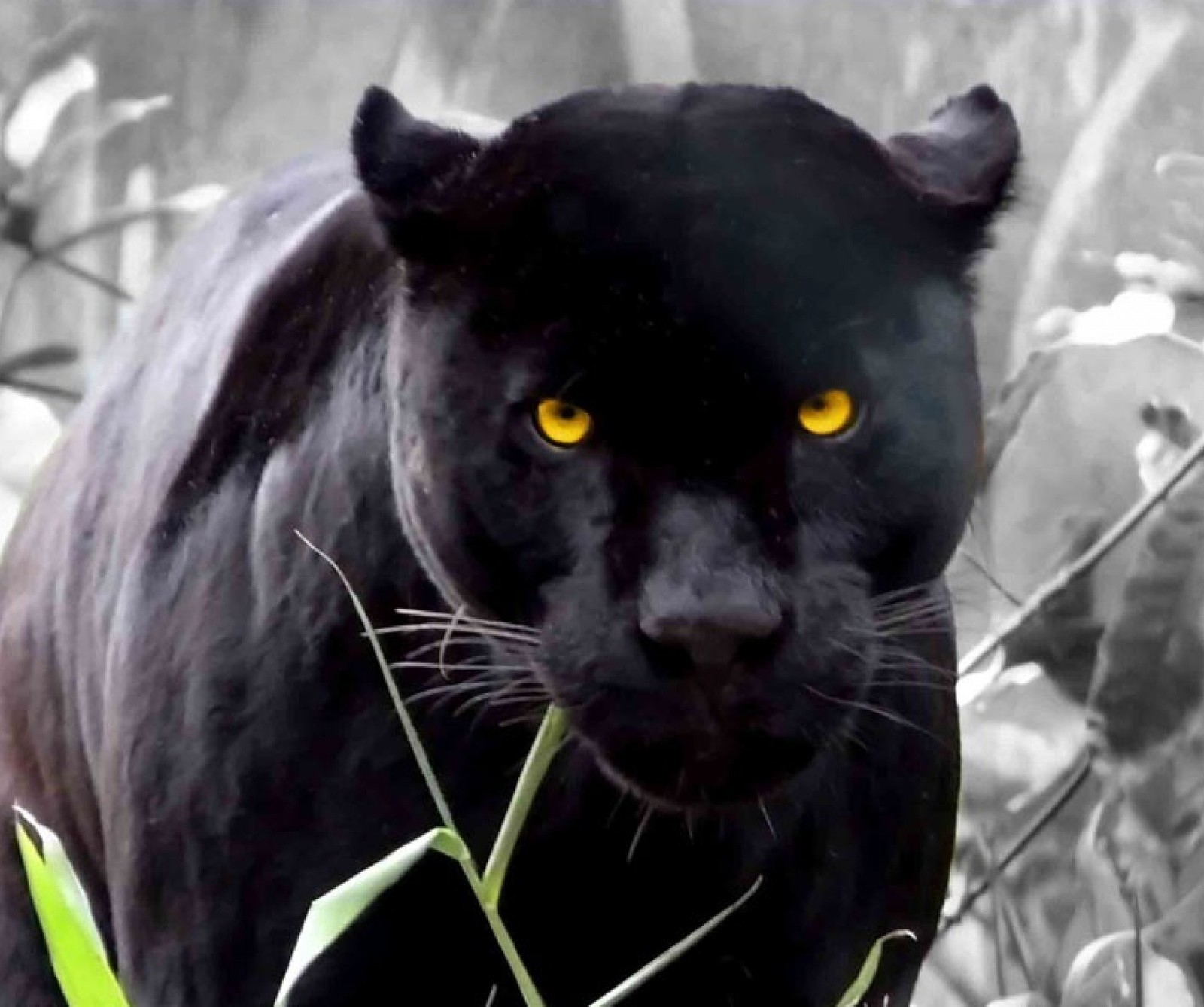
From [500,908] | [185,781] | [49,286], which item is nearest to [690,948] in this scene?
[500,908]

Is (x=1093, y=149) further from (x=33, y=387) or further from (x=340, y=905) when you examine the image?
(x=340, y=905)

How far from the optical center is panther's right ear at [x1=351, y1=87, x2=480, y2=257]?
71 cm

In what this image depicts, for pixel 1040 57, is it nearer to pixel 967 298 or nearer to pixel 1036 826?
pixel 1036 826

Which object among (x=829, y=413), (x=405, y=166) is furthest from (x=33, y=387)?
(x=829, y=413)

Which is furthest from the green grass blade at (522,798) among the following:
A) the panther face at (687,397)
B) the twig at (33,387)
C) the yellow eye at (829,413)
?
the twig at (33,387)

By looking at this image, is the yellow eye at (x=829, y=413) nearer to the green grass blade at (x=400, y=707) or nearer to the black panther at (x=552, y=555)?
the black panther at (x=552, y=555)

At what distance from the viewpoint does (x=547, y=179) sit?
67cm

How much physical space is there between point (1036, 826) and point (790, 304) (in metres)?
0.52

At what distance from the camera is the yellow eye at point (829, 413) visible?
26.2 inches

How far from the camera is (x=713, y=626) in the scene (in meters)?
0.62

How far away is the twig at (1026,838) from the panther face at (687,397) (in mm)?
425

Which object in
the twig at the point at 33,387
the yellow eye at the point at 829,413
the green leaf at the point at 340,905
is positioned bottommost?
the twig at the point at 33,387

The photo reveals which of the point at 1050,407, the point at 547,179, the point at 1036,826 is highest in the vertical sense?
the point at 547,179

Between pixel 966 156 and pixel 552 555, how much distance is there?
206mm
